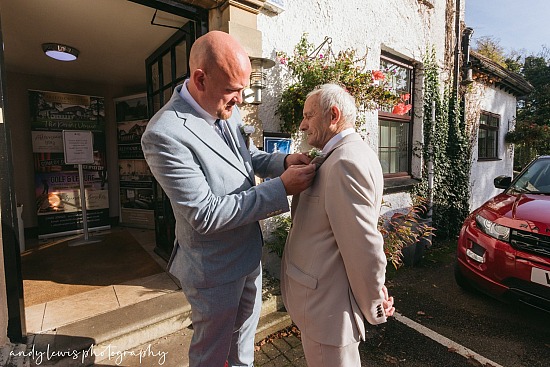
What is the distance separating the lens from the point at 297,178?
131 centimetres

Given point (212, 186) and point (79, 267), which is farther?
point (79, 267)

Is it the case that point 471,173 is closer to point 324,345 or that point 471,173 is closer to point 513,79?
point 513,79

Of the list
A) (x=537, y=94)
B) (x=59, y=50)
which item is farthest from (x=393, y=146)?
(x=537, y=94)

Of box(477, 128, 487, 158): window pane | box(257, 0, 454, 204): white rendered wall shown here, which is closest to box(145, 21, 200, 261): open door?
box(257, 0, 454, 204): white rendered wall

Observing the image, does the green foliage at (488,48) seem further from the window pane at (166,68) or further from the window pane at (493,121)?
the window pane at (166,68)

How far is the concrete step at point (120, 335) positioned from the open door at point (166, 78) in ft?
3.77

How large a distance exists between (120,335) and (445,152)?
611 cm

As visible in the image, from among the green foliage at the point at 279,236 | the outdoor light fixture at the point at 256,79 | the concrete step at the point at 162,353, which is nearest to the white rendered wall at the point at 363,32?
the outdoor light fixture at the point at 256,79

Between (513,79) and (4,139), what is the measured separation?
1017 cm

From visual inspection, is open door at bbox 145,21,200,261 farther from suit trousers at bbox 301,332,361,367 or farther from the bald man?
suit trousers at bbox 301,332,361,367

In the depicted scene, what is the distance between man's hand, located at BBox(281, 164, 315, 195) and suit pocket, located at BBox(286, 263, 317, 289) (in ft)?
1.37

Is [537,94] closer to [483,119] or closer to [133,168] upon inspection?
[483,119]

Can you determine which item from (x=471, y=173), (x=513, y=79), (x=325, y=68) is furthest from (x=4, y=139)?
(x=513, y=79)

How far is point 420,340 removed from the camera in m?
2.72
